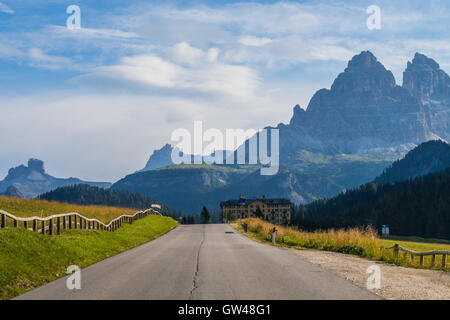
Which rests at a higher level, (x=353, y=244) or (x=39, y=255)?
(x=39, y=255)

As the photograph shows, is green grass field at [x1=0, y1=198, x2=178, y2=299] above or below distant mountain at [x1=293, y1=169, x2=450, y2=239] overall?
above

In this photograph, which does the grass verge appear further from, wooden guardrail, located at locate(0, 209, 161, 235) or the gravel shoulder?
wooden guardrail, located at locate(0, 209, 161, 235)

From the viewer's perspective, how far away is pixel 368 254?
80.8 ft

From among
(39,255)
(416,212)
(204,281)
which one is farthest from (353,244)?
(416,212)

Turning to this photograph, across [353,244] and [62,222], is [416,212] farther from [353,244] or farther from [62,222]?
[62,222]

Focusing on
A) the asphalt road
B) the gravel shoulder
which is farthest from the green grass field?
the gravel shoulder

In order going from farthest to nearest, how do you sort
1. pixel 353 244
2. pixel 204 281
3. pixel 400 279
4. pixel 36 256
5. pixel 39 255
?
1. pixel 353 244
2. pixel 39 255
3. pixel 36 256
4. pixel 400 279
5. pixel 204 281

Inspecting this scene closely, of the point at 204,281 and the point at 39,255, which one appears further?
the point at 39,255

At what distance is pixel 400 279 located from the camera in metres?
16.1

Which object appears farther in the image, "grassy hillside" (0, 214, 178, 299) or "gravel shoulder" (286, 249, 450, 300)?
"grassy hillside" (0, 214, 178, 299)

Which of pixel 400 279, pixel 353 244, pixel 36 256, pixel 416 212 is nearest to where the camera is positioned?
pixel 400 279

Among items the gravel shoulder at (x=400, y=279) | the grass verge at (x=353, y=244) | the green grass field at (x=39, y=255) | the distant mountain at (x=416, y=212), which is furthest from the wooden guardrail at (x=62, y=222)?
the distant mountain at (x=416, y=212)

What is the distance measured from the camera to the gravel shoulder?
1290cm
